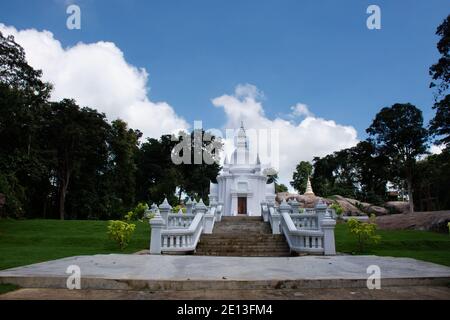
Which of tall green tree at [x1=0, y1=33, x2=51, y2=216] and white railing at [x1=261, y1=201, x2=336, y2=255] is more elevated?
tall green tree at [x1=0, y1=33, x2=51, y2=216]

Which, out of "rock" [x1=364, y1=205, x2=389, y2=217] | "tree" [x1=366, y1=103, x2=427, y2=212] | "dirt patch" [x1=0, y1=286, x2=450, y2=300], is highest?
"tree" [x1=366, y1=103, x2=427, y2=212]

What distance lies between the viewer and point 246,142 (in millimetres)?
36625

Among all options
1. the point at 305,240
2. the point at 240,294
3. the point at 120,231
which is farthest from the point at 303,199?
the point at 240,294

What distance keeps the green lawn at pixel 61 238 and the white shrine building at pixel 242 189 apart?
1435 cm

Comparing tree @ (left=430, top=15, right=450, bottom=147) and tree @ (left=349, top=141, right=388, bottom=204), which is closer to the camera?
tree @ (left=430, top=15, right=450, bottom=147)

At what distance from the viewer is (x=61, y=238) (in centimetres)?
1541

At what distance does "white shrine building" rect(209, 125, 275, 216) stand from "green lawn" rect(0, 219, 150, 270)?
47.1 feet

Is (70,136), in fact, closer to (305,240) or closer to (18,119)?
(18,119)

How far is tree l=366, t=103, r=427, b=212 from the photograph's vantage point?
3759cm

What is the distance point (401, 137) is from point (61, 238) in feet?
115

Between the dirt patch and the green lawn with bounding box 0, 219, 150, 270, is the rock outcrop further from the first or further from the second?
the dirt patch

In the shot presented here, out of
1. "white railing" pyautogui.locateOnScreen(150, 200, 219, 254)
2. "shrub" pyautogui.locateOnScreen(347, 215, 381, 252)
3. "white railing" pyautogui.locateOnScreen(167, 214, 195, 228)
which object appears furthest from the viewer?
"white railing" pyautogui.locateOnScreen(167, 214, 195, 228)

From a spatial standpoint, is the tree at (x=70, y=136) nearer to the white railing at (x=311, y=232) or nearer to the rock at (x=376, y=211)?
the white railing at (x=311, y=232)

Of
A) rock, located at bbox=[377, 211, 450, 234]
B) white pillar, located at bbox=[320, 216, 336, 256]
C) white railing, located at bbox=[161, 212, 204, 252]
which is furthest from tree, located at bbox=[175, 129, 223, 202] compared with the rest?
white pillar, located at bbox=[320, 216, 336, 256]
